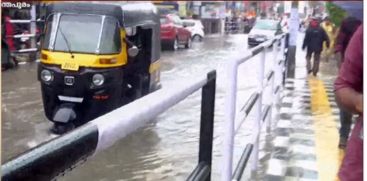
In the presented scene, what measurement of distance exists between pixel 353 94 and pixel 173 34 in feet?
65.3

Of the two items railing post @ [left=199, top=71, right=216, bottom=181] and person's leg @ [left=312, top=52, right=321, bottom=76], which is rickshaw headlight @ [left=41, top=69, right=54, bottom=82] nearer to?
railing post @ [left=199, top=71, right=216, bottom=181]

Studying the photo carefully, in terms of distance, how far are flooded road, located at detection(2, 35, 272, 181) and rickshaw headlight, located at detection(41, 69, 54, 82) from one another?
2.24ft

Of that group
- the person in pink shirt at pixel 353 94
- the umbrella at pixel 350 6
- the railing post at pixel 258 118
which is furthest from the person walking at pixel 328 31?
the person in pink shirt at pixel 353 94

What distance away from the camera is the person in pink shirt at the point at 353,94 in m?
1.88

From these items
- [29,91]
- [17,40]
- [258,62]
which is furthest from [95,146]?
[17,40]

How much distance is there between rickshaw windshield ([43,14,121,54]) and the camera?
23.1ft

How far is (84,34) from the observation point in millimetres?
7082

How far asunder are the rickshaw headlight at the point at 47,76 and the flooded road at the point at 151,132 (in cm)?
68

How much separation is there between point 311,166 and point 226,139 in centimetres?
248

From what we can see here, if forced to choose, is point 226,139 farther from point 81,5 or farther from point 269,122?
point 81,5

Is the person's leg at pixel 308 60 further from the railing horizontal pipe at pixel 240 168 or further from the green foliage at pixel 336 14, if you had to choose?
the railing horizontal pipe at pixel 240 168

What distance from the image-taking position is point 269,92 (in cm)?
620

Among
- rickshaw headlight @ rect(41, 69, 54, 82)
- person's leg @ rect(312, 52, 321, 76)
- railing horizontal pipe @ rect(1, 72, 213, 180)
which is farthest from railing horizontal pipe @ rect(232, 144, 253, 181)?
person's leg @ rect(312, 52, 321, 76)

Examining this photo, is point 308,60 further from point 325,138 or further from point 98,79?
point 98,79
